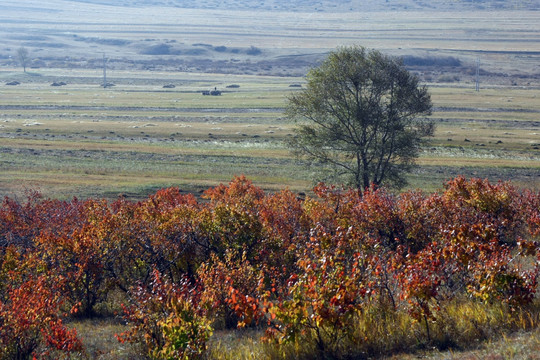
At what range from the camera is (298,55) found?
630ft

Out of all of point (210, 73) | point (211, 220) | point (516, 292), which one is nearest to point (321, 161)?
point (211, 220)

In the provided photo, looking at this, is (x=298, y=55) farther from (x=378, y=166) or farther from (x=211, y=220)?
(x=211, y=220)

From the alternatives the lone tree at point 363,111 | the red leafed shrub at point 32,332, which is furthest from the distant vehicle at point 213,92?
the red leafed shrub at point 32,332

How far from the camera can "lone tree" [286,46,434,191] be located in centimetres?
3716

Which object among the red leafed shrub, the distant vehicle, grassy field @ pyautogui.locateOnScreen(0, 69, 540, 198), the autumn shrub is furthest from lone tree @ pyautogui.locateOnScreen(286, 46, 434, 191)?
the distant vehicle

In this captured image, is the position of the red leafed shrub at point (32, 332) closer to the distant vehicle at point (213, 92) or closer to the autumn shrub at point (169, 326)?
the autumn shrub at point (169, 326)

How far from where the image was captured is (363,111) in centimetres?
3709

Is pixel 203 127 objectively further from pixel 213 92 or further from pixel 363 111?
pixel 363 111

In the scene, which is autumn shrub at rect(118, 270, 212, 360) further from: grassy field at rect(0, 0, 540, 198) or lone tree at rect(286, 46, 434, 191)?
grassy field at rect(0, 0, 540, 198)

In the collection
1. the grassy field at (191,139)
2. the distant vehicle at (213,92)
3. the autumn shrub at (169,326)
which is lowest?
the grassy field at (191,139)

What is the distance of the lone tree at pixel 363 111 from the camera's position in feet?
122

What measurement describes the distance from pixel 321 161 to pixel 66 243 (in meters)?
22.1

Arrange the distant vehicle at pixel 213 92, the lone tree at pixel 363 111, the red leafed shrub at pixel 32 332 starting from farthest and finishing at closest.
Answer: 1. the distant vehicle at pixel 213 92
2. the lone tree at pixel 363 111
3. the red leafed shrub at pixel 32 332

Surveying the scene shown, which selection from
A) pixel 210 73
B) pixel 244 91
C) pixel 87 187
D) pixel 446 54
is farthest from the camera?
pixel 446 54
